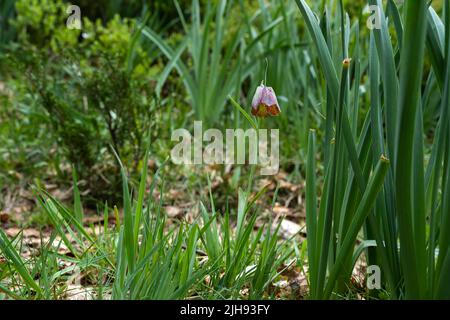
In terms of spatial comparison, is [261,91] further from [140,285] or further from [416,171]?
[140,285]

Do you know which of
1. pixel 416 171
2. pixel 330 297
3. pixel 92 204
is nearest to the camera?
pixel 416 171

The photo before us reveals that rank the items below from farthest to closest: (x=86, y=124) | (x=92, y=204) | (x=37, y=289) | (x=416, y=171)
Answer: (x=86, y=124)
(x=92, y=204)
(x=37, y=289)
(x=416, y=171)

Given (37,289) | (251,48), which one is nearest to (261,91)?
(37,289)

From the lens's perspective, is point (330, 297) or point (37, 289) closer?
point (37, 289)

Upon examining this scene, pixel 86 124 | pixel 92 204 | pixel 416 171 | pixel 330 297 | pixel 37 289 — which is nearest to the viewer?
pixel 416 171

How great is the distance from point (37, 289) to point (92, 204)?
56.4 inches

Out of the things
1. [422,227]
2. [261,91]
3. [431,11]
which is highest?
[431,11]

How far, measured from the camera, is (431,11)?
1.73 m

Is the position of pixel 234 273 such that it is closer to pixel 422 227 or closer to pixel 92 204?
pixel 422 227

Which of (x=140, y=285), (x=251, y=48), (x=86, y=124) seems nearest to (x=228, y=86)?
(x=251, y=48)

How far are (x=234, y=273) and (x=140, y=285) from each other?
326 mm

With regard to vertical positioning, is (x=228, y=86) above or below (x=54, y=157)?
above

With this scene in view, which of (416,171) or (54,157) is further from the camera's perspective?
(54,157)

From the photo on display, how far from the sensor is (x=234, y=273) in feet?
6.15
